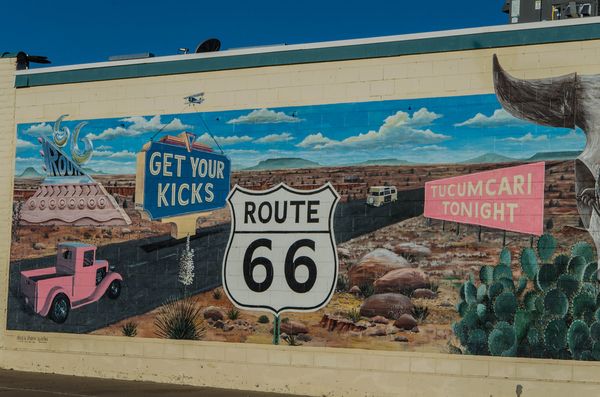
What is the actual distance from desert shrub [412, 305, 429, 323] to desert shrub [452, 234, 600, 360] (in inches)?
20.2

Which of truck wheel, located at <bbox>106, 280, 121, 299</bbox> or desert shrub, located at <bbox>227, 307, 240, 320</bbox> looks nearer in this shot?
desert shrub, located at <bbox>227, 307, 240, 320</bbox>

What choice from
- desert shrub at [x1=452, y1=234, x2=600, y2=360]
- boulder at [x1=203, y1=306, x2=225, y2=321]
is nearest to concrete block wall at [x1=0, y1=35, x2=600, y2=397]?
desert shrub at [x1=452, y1=234, x2=600, y2=360]

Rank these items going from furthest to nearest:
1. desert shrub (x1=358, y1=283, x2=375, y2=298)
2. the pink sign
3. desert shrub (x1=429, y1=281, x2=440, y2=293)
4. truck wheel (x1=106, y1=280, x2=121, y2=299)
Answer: truck wheel (x1=106, y1=280, x2=121, y2=299), desert shrub (x1=358, y1=283, x2=375, y2=298), desert shrub (x1=429, y1=281, x2=440, y2=293), the pink sign

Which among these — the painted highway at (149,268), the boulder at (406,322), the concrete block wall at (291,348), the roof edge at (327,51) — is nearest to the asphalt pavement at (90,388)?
the concrete block wall at (291,348)

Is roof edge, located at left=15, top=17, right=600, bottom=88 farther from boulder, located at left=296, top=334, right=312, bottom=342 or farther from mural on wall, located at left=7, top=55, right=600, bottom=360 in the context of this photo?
boulder, located at left=296, top=334, right=312, bottom=342

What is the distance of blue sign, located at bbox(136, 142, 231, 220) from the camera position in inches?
602

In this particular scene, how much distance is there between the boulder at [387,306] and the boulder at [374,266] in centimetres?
32

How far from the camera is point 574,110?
12.6 m

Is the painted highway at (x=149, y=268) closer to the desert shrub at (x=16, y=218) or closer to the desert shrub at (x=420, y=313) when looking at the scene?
the desert shrub at (x=16, y=218)

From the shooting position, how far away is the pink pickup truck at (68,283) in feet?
53.5

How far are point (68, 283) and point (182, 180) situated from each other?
126 inches

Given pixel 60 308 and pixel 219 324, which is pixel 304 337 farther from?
pixel 60 308

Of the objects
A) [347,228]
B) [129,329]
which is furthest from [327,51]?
[129,329]

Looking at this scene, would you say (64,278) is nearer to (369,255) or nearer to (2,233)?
(2,233)
